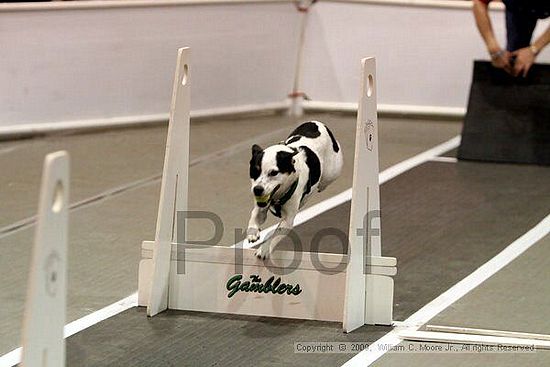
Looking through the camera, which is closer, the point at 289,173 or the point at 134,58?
the point at 289,173

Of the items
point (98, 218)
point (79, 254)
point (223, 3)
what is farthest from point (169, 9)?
point (79, 254)

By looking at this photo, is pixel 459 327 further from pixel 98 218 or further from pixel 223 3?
pixel 223 3

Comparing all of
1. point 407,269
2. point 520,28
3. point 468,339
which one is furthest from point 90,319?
point 520,28

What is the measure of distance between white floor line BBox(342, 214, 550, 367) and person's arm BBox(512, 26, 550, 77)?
161cm

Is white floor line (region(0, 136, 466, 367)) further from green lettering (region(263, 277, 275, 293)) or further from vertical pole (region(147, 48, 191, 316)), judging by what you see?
green lettering (region(263, 277, 275, 293))

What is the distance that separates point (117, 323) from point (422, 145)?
14.5 feet

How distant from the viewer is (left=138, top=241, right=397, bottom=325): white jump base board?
15.6 ft

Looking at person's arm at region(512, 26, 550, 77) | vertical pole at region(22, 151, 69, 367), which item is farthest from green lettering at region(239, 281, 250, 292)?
person's arm at region(512, 26, 550, 77)

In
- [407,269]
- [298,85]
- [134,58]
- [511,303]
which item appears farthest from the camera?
[298,85]

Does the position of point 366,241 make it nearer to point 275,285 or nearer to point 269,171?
point 275,285

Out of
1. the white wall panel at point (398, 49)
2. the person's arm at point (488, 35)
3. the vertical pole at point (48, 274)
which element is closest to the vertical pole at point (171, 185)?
the vertical pole at point (48, 274)

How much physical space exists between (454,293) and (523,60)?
312 cm

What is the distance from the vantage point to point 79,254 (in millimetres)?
5805

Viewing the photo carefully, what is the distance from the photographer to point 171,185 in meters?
4.91
